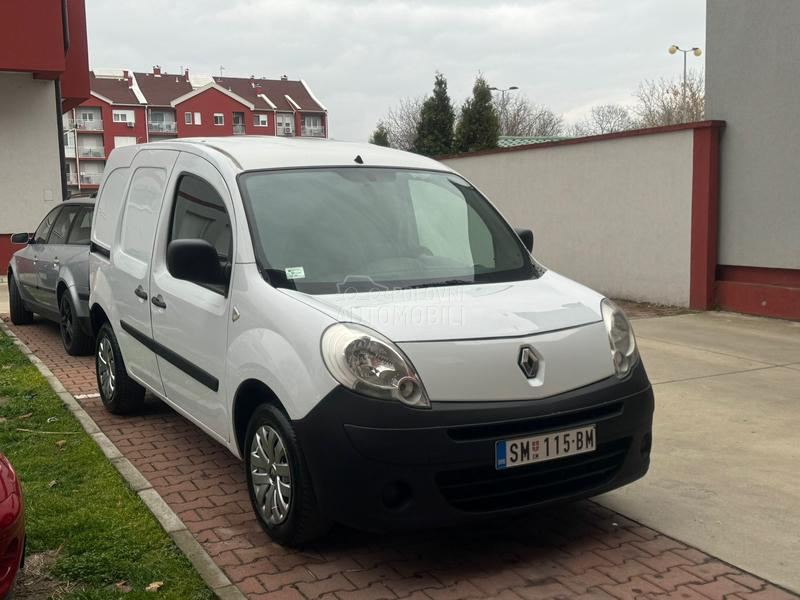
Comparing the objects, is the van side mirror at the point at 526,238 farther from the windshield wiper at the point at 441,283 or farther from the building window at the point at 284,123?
the building window at the point at 284,123

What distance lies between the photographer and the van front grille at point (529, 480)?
134 inches

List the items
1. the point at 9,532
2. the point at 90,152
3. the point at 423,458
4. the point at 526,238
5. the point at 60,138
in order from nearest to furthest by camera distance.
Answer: the point at 9,532 → the point at 423,458 → the point at 526,238 → the point at 60,138 → the point at 90,152

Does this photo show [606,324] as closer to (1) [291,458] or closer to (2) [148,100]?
(1) [291,458]

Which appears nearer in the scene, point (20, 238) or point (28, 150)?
point (20, 238)

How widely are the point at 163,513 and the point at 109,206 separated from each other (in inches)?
118

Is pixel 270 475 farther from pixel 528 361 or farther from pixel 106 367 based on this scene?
pixel 106 367

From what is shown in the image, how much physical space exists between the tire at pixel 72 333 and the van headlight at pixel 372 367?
5.96 meters

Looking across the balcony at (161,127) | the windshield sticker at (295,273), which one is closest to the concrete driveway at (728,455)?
the windshield sticker at (295,273)

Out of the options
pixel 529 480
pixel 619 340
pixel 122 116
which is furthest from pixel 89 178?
pixel 529 480

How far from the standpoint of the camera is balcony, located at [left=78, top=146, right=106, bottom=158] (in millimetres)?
81125

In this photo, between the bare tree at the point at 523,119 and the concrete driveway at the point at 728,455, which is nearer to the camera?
the concrete driveway at the point at 728,455

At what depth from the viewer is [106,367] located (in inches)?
250

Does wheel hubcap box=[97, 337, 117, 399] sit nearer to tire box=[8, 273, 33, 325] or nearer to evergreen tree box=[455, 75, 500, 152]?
tire box=[8, 273, 33, 325]

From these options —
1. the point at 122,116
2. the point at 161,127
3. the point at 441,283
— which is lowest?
the point at 441,283
